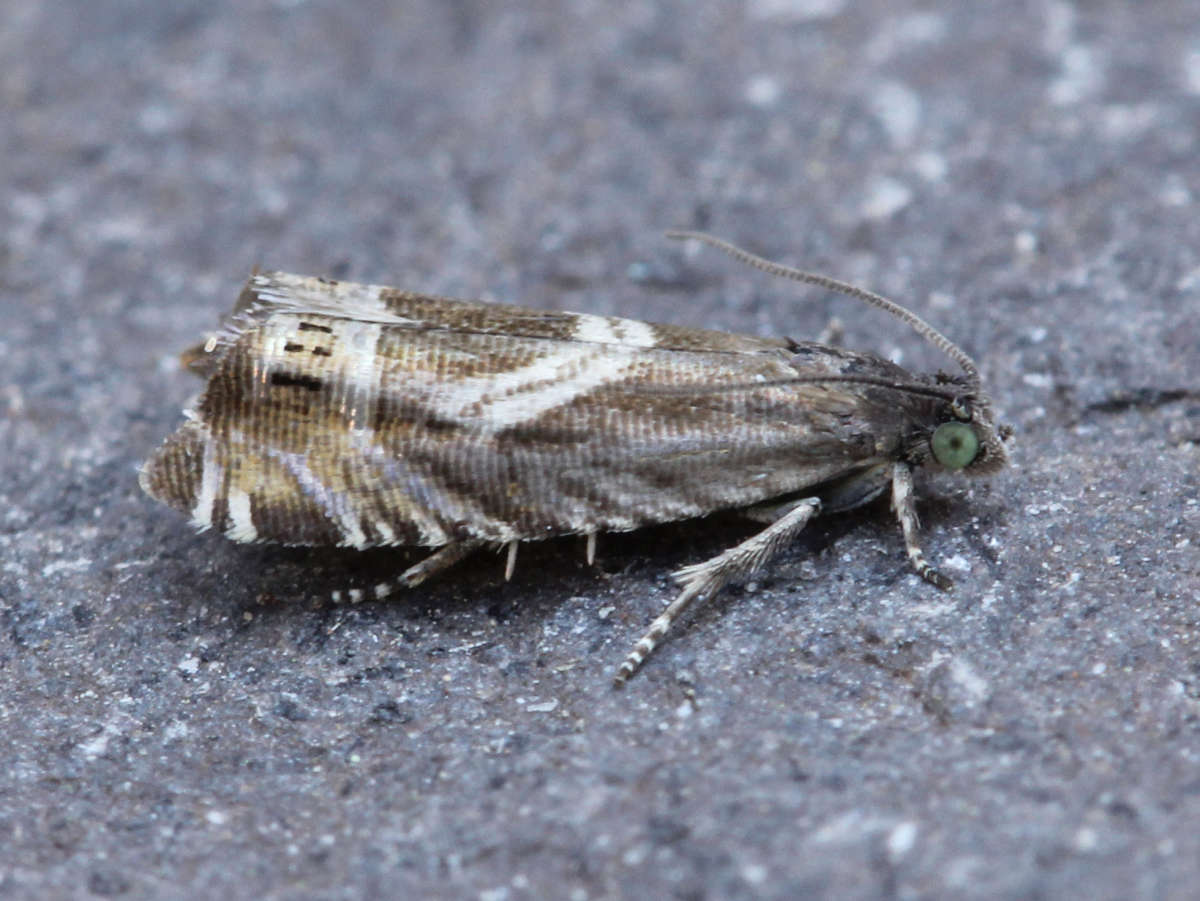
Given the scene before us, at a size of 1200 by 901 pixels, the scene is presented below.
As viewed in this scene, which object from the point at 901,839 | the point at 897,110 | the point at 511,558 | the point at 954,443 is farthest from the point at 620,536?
the point at 897,110

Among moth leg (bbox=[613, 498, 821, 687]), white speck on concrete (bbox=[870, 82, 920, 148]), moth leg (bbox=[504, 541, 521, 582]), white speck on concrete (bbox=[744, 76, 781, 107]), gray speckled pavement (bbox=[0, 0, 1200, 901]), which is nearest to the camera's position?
gray speckled pavement (bbox=[0, 0, 1200, 901])

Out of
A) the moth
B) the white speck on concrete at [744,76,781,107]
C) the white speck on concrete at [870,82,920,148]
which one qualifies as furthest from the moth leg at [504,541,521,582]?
the white speck on concrete at [744,76,781,107]

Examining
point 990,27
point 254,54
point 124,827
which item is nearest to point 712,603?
point 124,827

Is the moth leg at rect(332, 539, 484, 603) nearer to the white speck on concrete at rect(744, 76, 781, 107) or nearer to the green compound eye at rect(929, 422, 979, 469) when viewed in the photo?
the green compound eye at rect(929, 422, 979, 469)

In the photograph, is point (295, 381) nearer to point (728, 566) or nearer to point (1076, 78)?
point (728, 566)

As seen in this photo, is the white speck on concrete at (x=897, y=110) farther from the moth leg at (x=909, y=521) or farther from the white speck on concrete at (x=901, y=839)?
the white speck on concrete at (x=901, y=839)

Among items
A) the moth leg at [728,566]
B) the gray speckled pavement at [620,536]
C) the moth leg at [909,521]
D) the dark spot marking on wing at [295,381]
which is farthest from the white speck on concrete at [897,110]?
the dark spot marking on wing at [295,381]
